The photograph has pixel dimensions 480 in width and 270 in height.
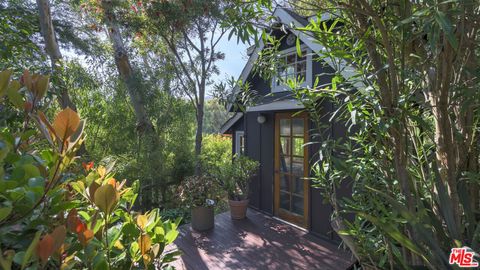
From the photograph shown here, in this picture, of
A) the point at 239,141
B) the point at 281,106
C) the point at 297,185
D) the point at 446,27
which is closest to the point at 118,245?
the point at 446,27

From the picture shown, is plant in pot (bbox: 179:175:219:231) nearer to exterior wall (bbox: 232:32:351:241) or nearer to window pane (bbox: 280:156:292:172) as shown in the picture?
exterior wall (bbox: 232:32:351:241)

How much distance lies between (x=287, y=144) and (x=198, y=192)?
6.92 feet

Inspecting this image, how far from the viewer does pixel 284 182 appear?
5.47 m

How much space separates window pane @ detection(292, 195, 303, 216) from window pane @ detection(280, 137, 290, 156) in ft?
3.11

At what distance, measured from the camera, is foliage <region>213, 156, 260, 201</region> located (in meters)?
5.56

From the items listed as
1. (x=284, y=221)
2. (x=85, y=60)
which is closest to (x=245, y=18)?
(x=284, y=221)

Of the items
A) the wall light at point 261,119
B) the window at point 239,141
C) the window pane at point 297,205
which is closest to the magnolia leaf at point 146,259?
the window pane at point 297,205

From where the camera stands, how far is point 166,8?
543 centimetres

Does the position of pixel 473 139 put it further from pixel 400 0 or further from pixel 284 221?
pixel 284 221

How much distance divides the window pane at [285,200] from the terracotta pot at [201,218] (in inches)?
63.7

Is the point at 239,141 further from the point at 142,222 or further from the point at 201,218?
the point at 142,222

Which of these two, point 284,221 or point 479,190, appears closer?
point 479,190

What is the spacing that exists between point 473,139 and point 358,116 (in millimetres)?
995

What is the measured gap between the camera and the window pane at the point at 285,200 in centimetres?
538
